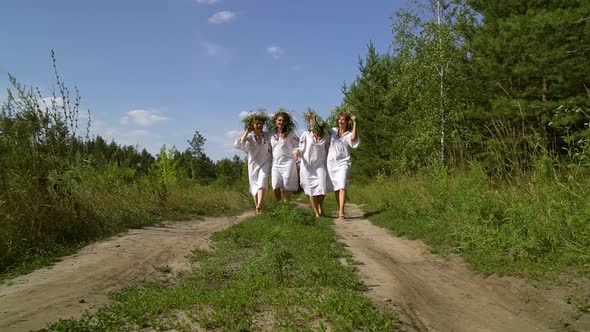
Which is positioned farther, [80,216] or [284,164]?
[284,164]

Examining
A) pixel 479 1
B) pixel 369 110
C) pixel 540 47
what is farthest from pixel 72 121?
pixel 369 110

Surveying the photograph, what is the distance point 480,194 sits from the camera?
6098mm

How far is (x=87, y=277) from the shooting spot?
4012 mm

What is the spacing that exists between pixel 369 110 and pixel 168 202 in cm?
2320

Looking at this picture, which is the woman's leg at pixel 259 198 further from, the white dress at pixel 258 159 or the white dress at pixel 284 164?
the white dress at pixel 284 164

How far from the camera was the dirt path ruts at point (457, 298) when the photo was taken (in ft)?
10.1

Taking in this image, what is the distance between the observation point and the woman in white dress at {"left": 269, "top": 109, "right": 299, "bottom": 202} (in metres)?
10.7

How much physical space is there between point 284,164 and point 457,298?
735 centimetres

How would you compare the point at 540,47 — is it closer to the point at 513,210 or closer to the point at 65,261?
the point at 513,210

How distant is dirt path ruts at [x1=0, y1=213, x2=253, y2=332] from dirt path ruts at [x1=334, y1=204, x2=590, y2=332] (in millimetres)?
2205

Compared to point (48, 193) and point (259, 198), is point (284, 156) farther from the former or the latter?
point (48, 193)

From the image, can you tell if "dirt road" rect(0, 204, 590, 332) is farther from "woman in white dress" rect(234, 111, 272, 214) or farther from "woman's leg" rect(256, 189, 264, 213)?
"woman in white dress" rect(234, 111, 272, 214)

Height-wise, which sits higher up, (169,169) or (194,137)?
(194,137)

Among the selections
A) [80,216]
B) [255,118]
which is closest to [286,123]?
[255,118]
